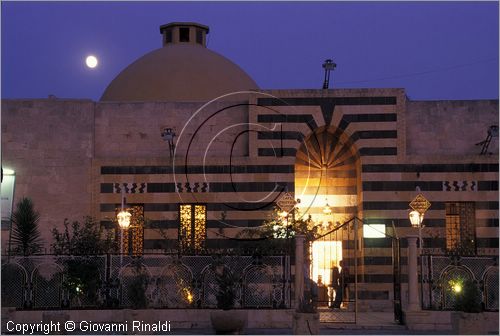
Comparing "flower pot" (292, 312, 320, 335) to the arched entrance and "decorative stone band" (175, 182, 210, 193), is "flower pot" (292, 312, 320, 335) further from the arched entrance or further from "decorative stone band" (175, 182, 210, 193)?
the arched entrance

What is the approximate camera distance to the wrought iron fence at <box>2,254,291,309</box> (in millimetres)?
23594

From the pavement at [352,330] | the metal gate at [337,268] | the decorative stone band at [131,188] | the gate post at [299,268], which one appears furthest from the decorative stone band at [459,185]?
the decorative stone band at [131,188]

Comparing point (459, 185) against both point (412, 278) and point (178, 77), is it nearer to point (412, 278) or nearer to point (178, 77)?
point (412, 278)

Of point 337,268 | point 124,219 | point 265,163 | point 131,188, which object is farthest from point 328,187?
point 124,219

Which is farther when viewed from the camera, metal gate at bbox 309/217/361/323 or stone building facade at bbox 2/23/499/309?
stone building facade at bbox 2/23/499/309

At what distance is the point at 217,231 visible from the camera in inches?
1238

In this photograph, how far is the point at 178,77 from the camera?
37312 millimetres

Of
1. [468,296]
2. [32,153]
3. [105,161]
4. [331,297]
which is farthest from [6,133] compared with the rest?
[468,296]

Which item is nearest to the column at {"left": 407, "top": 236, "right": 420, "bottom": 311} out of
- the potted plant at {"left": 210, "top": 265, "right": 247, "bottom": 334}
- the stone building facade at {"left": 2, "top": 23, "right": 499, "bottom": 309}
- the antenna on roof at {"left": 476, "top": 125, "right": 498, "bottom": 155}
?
the potted plant at {"left": 210, "top": 265, "right": 247, "bottom": 334}

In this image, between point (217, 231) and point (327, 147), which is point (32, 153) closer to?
point (217, 231)

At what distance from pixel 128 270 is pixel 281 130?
10273 millimetres

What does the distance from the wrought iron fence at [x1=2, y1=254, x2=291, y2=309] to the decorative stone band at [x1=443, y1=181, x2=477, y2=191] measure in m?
9.77

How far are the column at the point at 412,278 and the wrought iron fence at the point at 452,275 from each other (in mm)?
269

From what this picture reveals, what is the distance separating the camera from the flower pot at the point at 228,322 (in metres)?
20.5
